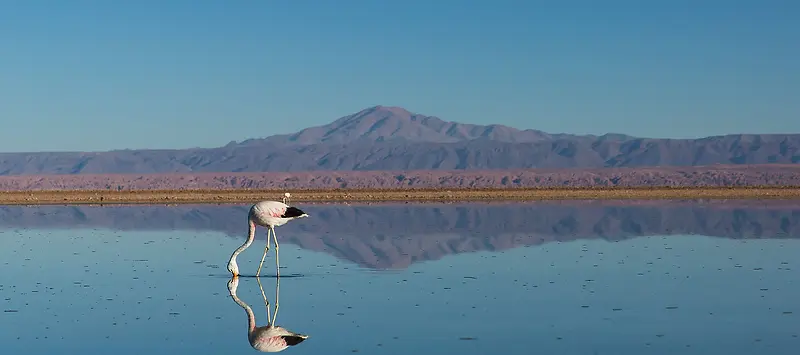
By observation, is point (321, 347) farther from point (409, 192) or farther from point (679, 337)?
point (409, 192)

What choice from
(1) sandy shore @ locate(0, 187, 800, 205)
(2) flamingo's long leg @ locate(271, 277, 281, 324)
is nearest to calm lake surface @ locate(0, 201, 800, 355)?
(2) flamingo's long leg @ locate(271, 277, 281, 324)

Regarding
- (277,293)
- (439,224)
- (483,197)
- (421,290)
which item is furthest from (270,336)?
(483,197)

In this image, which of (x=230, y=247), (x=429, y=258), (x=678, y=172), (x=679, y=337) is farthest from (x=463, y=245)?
(x=678, y=172)

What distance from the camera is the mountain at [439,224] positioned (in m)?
27.4

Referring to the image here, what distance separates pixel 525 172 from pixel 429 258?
119 m

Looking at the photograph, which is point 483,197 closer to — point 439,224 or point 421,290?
A: point 439,224

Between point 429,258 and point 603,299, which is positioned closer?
point 603,299

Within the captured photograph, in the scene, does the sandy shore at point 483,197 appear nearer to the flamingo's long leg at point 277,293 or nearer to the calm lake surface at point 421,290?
the calm lake surface at point 421,290

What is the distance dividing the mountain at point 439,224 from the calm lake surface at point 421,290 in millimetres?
173

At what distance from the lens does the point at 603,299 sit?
1645 cm

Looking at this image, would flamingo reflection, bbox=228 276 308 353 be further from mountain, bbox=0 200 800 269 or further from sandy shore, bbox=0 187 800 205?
sandy shore, bbox=0 187 800 205

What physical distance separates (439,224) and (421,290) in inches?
741

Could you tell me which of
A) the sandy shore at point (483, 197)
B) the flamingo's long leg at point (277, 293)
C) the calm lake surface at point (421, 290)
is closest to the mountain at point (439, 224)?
the calm lake surface at point (421, 290)

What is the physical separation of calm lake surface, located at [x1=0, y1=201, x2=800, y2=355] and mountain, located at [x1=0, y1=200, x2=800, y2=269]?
17cm
